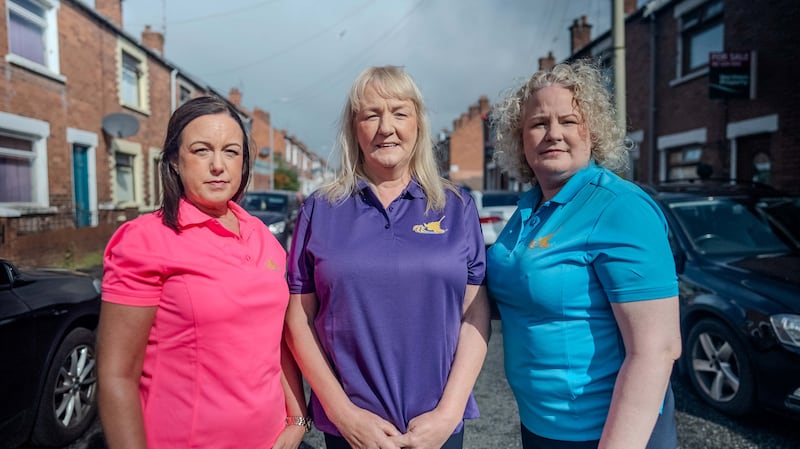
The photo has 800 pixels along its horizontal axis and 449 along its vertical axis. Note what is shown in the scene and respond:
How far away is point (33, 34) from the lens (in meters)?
11.6

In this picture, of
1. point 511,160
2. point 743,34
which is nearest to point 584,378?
point 511,160

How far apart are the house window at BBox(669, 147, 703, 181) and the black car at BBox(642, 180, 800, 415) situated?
7.72 m

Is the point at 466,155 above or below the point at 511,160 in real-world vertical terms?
above

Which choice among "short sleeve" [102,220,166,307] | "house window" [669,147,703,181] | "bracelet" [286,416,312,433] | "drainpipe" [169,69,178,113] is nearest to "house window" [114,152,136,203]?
"drainpipe" [169,69,178,113]

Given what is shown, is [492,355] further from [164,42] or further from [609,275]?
[164,42]

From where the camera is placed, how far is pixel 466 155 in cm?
4247

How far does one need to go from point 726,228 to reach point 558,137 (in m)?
3.94

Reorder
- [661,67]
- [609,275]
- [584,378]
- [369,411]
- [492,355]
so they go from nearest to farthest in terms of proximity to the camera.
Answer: [609,275] < [584,378] < [369,411] < [492,355] < [661,67]

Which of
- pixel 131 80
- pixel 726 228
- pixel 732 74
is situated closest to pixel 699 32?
pixel 732 74

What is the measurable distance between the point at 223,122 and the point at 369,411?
1069mm

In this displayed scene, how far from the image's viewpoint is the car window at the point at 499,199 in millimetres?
11355

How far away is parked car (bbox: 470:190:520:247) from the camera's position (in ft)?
34.1

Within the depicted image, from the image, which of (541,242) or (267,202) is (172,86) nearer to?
(267,202)

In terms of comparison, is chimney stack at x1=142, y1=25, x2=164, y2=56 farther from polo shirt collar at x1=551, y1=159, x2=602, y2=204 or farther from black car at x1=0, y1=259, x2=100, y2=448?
polo shirt collar at x1=551, y1=159, x2=602, y2=204
